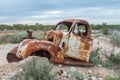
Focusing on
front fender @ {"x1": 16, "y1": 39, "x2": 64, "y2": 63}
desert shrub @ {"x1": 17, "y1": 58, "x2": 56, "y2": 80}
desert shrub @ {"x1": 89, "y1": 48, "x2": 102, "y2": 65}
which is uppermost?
front fender @ {"x1": 16, "y1": 39, "x2": 64, "y2": 63}

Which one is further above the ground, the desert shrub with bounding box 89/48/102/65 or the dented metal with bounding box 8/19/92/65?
the dented metal with bounding box 8/19/92/65

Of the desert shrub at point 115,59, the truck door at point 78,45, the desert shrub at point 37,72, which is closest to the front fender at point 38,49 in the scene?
the truck door at point 78,45

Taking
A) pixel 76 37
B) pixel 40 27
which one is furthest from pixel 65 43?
pixel 40 27

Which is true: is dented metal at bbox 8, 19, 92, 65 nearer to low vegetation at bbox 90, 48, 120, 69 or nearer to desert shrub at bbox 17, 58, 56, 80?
low vegetation at bbox 90, 48, 120, 69

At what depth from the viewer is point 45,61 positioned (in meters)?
13.6

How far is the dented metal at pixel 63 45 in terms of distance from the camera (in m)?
15.7

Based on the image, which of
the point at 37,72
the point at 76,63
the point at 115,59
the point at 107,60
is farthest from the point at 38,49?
the point at 115,59

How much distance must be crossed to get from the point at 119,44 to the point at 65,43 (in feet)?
33.9

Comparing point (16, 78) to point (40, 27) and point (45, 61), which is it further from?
point (40, 27)

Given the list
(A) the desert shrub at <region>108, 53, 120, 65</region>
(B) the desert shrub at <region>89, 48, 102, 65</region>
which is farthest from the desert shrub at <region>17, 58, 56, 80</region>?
(A) the desert shrub at <region>108, 53, 120, 65</region>

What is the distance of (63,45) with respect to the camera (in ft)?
53.9

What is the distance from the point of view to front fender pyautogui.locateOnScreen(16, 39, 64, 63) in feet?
51.2

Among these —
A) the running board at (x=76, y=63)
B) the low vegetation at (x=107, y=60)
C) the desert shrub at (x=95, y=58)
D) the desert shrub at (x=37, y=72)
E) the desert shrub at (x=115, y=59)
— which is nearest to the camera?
the desert shrub at (x=37, y=72)

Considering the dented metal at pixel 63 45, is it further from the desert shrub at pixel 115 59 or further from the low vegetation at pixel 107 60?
the desert shrub at pixel 115 59
